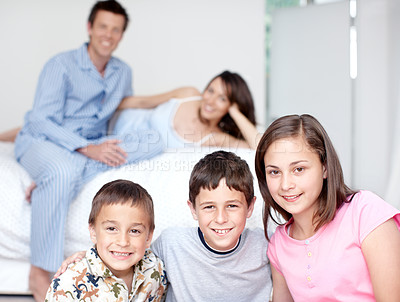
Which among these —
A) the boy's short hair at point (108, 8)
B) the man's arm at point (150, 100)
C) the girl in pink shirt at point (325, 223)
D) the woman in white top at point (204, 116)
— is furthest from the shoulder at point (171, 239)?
the boy's short hair at point (108, 8)

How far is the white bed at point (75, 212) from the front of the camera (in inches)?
66.3

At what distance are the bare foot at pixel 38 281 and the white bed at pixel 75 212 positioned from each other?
0.14ft

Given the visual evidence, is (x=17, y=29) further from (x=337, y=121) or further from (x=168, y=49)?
(x=337, y=121)

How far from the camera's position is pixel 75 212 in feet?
5.81

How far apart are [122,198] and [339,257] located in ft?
2.12

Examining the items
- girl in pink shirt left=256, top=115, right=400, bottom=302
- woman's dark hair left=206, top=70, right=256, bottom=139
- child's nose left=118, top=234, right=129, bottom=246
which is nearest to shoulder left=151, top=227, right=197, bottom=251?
child's nose left=118, top=234, right=129, bottom=246

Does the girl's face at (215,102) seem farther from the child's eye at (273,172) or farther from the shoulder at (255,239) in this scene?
the child's eye at (273,172)

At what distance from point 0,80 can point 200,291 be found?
2938 millimetres

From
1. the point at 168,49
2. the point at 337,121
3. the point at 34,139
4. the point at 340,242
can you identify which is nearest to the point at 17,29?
the point at 168,49

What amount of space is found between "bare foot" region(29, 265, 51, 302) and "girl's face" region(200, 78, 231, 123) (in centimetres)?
110

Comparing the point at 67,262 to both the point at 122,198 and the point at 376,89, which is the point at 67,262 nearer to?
the point at 122,198

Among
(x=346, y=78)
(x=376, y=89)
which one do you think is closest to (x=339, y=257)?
(x=376, y=89)

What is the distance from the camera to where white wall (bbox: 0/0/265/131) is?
3.60 meters

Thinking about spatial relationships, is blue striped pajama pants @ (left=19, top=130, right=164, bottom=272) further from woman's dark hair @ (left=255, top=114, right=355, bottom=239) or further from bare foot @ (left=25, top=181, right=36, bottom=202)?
woman's dark hair @ (left=255, top=114, right=355, bottom=239)
